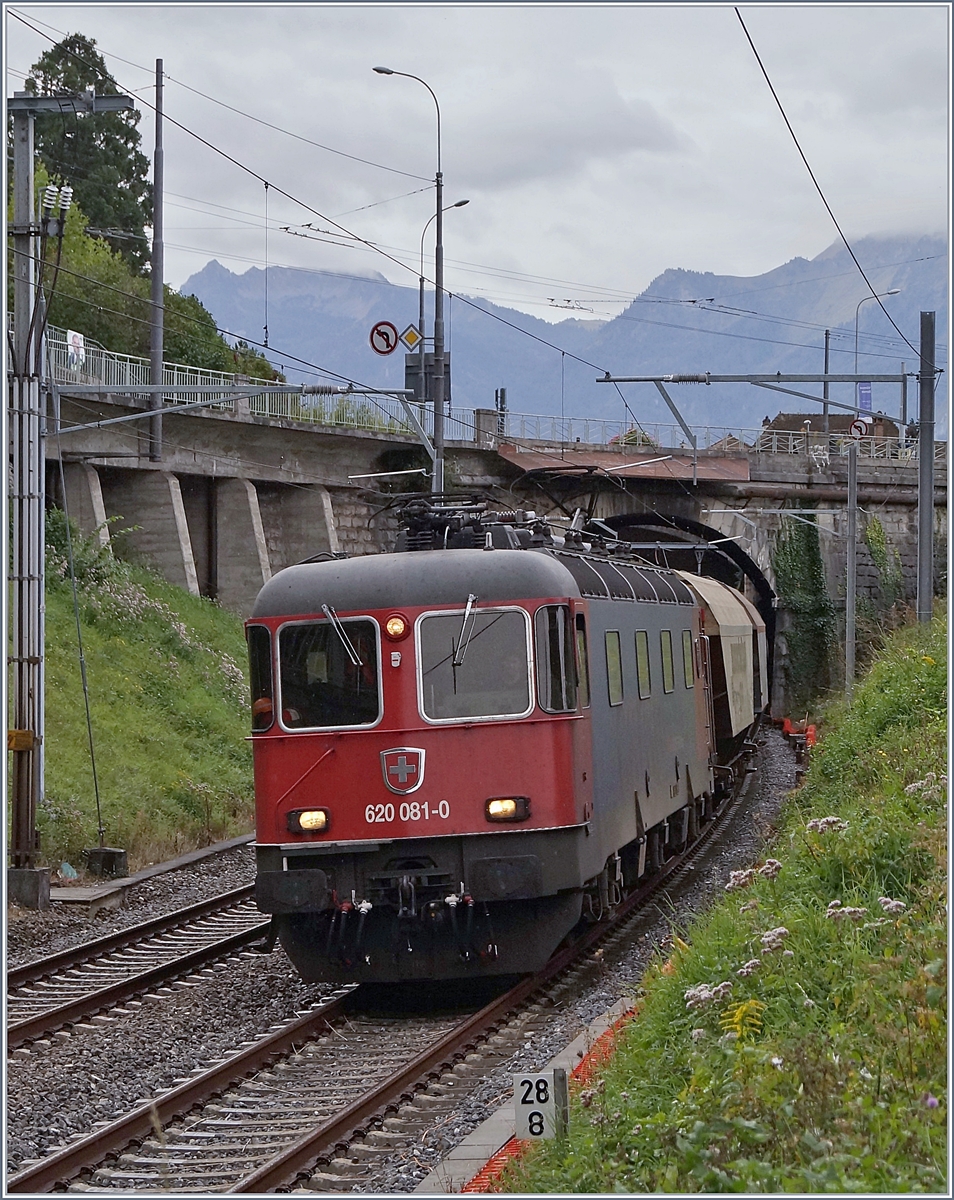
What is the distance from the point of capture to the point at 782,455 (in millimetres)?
43094

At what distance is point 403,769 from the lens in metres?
10.4

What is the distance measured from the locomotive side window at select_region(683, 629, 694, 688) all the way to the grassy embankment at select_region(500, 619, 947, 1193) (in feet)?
26.6

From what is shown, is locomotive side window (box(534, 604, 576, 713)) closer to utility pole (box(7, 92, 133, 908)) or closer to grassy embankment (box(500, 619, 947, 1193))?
grassy embankment (box(500, 619, 947, 1193))

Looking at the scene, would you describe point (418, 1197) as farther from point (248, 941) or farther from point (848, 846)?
point (248, 941)

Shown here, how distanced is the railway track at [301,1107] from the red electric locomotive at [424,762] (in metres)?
0.55

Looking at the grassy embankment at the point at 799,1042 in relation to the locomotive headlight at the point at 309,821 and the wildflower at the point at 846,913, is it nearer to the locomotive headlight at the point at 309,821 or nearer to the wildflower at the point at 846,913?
the wildflower at the point at 846,913

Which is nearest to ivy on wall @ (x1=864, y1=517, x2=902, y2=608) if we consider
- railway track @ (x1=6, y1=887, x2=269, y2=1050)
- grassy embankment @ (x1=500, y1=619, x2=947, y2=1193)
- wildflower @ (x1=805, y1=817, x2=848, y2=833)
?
railway track @ (x1=6, y1=887, x2=269, y2=1050)

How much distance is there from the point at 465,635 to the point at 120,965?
472 centimetres

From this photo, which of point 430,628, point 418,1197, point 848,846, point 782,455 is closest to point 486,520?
point 430,628

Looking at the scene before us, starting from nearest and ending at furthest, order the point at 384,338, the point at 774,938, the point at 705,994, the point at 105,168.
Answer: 1. the point at 705,994
2. the point at 774,938
3. the point at 384,338
4. the point at 105,168

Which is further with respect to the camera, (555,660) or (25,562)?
(25,562)

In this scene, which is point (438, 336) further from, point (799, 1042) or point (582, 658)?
point (799, 1042)

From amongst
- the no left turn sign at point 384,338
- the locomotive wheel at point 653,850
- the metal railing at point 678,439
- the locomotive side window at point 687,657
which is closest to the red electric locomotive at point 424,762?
the locomotive wheel at point 653,850

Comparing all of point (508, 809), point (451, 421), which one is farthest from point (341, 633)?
point (451, 421)
